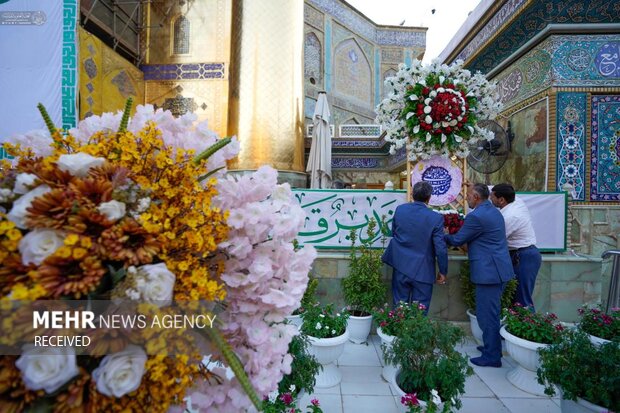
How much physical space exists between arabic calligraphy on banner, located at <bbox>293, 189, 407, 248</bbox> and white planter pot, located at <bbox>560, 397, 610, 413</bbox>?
2.29 meters

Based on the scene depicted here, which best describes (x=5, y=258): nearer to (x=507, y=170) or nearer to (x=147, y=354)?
(x=147, y=354)

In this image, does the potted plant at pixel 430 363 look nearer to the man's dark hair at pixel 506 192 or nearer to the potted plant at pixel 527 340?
the potted plant at pixel 527 340

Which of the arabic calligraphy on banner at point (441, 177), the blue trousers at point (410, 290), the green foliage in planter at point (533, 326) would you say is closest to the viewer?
the green foliage in planter at point (533, 326)

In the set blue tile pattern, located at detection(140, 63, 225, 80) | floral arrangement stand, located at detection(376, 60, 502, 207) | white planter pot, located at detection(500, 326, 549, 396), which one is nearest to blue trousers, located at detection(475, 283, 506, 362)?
white planter pot, located at detection(500, 326, 549, 396)

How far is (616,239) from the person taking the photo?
4891 millimetres

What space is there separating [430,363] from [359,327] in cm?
132

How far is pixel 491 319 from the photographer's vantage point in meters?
2.88

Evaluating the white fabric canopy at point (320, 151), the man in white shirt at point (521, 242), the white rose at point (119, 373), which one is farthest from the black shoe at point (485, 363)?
the white fabric canopy at point (320, 151)

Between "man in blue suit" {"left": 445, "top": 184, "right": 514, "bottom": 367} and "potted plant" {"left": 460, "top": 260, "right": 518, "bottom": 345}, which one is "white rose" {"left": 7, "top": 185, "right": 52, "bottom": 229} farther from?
"potted plant" {"left": 460, "top": 260, "right": 518, "bottom": 345}

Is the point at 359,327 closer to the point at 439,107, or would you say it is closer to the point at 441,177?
the point at 441,177

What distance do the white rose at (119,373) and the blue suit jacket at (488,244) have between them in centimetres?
293

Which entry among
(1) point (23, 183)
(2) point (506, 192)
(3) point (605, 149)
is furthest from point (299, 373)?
(3) point (605, 149)

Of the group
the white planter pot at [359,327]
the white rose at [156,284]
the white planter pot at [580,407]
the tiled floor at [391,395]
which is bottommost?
the tiled floor at [391,395]

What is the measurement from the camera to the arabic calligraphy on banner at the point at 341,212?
12.9 feet
